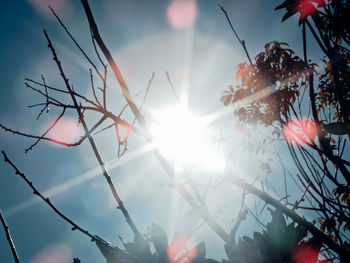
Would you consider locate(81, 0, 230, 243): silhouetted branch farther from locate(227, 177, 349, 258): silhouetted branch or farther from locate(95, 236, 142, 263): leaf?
locate(95, 236, 142, 263): leaf

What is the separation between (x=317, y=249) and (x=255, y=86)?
3237mm

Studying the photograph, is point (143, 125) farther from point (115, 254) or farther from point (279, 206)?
point (279, 206)

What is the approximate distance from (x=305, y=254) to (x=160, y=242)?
0.65 meters

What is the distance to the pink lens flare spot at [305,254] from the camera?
0.87 m

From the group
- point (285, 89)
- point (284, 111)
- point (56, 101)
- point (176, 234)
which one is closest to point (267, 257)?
point (176, 234)

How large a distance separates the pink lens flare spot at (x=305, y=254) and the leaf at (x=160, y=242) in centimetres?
58

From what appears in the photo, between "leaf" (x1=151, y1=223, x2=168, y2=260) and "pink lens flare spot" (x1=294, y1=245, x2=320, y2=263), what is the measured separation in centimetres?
58

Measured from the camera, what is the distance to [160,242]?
99cm

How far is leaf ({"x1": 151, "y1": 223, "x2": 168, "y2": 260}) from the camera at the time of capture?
0.97 metres

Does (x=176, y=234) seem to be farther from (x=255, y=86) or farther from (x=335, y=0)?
(x=255, y=86)

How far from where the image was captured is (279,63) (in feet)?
11.6

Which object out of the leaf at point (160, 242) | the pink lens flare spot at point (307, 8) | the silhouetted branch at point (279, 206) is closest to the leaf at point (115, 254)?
the leaf at point (160, 242)

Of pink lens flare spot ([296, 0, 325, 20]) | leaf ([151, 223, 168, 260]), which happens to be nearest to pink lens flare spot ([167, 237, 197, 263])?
leaf ([151, 223, 168, 260])

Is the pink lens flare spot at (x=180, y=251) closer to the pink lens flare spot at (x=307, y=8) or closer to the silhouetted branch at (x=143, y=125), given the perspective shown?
the silhouetted branch at (x=143, y=125)
